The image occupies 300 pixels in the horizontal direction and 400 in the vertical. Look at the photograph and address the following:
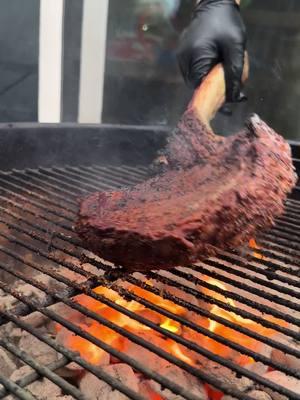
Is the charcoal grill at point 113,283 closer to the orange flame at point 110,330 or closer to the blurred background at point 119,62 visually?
the orange flame at point 110,330

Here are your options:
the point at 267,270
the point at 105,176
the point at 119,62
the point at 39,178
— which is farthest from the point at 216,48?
the point at 119,62

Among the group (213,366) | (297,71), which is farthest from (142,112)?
(213,366)

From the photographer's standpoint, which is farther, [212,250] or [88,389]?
[88,389]

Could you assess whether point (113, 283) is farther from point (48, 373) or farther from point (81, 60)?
point (81, 60)

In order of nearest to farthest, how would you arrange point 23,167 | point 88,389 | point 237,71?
point 88,389
point 237,71
point 23,167

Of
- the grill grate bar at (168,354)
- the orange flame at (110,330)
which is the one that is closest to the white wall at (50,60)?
the orange flame at (110,330)

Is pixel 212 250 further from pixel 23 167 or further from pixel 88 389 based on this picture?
pixel 23 167
